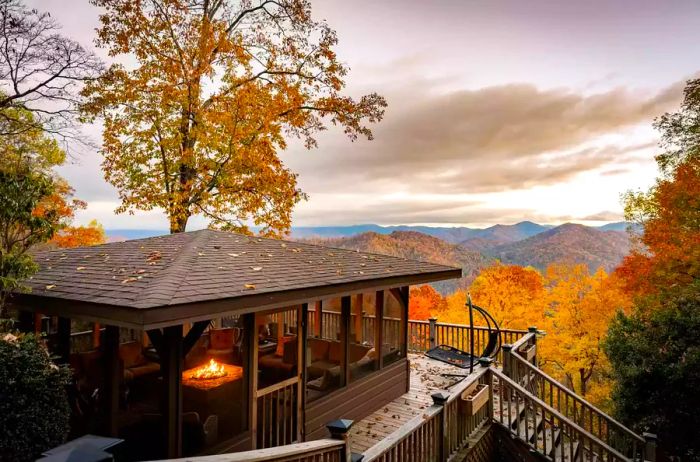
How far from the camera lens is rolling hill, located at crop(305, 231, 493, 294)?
6425 centimetres

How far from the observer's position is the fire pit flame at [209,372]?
6352mm

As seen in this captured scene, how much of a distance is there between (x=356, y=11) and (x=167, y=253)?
49.3ft

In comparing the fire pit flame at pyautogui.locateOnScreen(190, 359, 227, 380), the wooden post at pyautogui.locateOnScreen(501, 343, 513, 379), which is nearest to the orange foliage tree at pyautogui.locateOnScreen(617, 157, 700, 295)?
the wooden post at pyautogui.locateOnScreen(501, 343, 513, 379)

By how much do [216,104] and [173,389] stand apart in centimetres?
1267

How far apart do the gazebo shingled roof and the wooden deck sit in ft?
8.16

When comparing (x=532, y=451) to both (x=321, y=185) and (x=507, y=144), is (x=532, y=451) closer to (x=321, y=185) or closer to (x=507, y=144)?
(x=507, y=144)

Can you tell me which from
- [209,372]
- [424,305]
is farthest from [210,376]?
[424,305]

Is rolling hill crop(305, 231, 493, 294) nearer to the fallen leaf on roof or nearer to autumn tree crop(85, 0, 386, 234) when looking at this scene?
autumn tree crop(85, 0, 386, 234)

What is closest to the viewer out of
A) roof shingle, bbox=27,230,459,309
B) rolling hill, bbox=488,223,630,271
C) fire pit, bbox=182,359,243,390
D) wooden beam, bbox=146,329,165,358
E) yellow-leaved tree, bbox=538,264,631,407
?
roof shingle, bbox=27,230,459,309

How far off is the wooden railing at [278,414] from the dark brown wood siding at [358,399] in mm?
300

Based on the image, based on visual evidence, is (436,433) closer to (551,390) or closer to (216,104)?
(551,390)

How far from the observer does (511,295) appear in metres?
29.6

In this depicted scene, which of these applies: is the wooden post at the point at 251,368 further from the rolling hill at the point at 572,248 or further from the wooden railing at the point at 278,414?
the rolling hill at the point at 572,248

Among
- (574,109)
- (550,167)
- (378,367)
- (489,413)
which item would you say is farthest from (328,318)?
(550,167)
